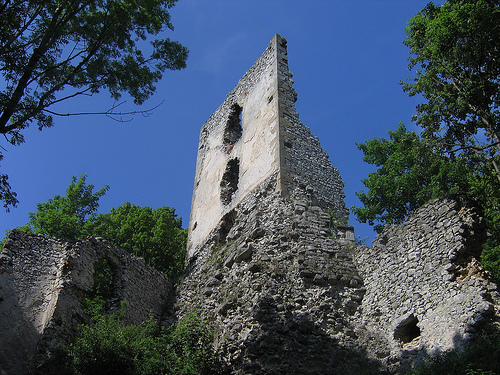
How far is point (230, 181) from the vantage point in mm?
13703

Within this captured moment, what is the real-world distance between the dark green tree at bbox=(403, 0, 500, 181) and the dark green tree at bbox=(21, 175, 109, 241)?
1108cm

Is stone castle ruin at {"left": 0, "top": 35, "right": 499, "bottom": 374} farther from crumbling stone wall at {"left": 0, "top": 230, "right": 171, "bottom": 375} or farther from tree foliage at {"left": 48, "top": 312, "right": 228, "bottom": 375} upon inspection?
tree foliage at {"left": 48, "top": 312, "right": 228, "bottom": 375}

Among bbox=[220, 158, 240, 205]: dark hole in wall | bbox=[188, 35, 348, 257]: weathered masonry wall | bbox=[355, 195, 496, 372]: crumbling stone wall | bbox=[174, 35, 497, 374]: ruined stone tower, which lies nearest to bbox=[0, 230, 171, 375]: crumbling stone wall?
bbox=[174, 35, 497, 374]: ruined stone tower

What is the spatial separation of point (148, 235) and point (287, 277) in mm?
9043

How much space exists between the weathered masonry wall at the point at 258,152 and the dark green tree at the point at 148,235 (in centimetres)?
251

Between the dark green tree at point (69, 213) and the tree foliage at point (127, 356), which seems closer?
the tree foliage at point (127, 356)

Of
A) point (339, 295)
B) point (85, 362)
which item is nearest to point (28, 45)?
point (85, 362)

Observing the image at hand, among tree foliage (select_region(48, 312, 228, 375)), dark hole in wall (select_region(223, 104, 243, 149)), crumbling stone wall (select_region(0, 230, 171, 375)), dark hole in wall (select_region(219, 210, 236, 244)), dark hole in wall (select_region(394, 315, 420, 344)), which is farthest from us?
dark hole in wall (select_region(223, 104, 243, 149))

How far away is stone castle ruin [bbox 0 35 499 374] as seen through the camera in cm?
773

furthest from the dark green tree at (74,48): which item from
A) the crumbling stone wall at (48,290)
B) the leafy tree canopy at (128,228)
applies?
the leafy tree canopy at (128,228)

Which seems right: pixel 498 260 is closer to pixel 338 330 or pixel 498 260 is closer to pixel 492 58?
pixel 492 58

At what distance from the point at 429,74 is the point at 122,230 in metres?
11.0

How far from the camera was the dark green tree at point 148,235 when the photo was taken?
16656 mm

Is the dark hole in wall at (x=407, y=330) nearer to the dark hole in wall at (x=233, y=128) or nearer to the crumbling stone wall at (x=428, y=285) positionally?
the crumbling stone wall at (x=428, y=285)
